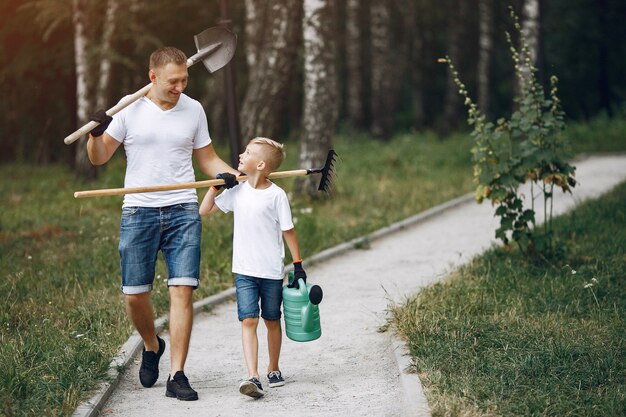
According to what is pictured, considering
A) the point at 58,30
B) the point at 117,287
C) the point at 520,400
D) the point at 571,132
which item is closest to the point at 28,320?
the point at 117,287

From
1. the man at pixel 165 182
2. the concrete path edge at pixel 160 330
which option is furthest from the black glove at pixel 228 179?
the concrete path edge at pixel 160 330

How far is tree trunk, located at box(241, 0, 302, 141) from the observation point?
16312mm

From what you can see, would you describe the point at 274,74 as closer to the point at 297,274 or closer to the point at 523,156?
the point at 523,156

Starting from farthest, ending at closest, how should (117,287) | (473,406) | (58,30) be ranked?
(58,30)
(117,287)
(473,406)

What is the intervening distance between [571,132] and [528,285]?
16.9 m

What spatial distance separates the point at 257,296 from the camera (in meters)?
6.86

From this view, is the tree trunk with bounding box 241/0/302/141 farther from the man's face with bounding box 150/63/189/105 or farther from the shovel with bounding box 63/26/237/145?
the man's face with bounding box 150/63/189/105

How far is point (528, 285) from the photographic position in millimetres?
9023

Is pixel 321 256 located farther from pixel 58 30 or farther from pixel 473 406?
pixel 58 30

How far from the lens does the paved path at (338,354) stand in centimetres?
658

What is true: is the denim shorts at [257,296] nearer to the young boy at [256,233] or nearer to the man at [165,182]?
the young boy at [256,233]

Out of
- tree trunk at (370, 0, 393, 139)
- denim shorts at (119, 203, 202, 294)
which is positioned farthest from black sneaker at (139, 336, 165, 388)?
tree trunk at (370, 0, 393, 139)

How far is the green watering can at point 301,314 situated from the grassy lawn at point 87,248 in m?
1.28

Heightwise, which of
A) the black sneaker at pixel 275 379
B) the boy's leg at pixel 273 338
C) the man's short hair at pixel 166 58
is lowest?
the black sneaker at pixel 275 379
